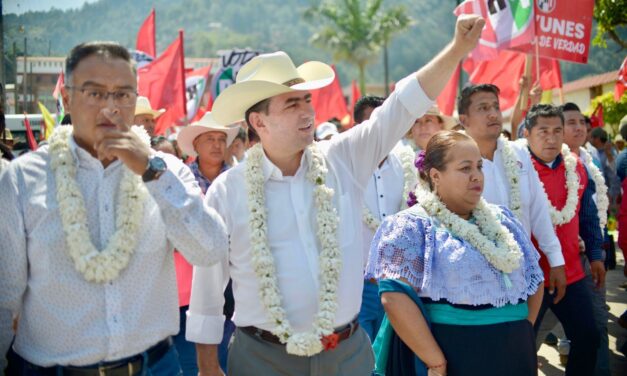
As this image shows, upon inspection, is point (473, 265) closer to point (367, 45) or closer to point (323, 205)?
point (323, 205)

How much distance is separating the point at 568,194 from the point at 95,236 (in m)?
3.88

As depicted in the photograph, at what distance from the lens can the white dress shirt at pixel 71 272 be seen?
260 cm

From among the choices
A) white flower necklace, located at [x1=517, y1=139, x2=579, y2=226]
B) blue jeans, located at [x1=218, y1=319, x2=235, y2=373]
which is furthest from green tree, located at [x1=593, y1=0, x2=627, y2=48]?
blue jeans, located at [x1=218, y1=319, x2=235, y2=373]

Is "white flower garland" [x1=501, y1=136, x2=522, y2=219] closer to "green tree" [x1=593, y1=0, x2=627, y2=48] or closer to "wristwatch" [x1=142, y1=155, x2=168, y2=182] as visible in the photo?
"wristwatch" [x1=142, y1=155, x2=168, y2=182]

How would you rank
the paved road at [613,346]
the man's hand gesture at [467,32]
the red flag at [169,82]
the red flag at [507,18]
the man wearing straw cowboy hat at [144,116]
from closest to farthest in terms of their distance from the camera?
the man's hand gesture at [467,32] → the paved road at [613,346] → the man wearing straw cowboy hat at [144,116] → the red flag at [507,18] → the red flag at [169,82]

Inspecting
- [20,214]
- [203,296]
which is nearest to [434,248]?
[203,296]

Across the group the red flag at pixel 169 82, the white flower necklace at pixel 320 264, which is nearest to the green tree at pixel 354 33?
the red flag at pixel 169 82

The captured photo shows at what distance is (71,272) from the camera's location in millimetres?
2619

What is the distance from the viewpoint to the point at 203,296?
348cm

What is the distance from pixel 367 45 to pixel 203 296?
61972mm

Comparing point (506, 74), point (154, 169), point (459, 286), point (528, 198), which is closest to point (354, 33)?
point (506, 74)

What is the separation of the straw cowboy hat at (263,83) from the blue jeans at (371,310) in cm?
179

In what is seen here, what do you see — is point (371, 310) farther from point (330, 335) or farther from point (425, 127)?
point (425, 127)

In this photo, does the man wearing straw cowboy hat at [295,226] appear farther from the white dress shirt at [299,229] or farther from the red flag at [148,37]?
the red flag at [148,37]
